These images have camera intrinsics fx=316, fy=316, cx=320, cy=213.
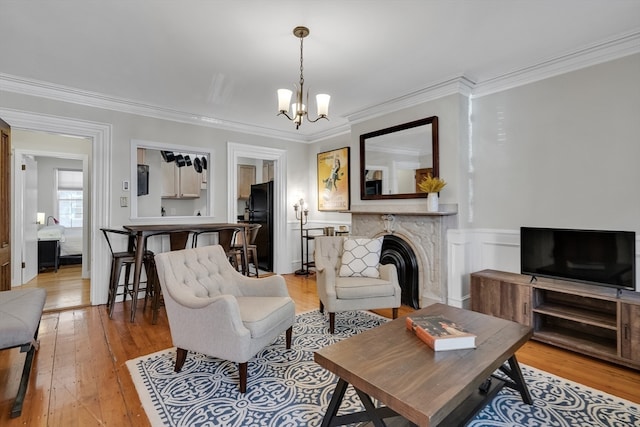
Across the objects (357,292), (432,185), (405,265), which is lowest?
(357,292)

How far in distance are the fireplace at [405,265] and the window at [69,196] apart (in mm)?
7075

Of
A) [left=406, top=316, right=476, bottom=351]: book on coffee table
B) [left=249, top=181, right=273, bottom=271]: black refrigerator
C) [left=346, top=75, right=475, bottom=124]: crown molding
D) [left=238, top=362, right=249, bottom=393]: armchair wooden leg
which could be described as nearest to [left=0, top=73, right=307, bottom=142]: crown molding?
[left=249, top=181, right=273, bottom=271]: black refrigerator

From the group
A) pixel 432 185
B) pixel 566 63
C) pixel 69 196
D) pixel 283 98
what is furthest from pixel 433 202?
pixel 69 196

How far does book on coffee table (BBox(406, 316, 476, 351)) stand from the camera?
5.29 feet

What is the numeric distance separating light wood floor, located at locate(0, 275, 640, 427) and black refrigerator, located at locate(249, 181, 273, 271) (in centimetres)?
254

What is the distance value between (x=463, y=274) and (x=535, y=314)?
0.79 meters

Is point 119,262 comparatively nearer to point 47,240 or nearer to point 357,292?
A: point 357,292

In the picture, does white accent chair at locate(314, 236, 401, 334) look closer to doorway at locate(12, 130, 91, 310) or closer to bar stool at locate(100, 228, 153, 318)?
bar stool at locate(100, 228, 153, 318)

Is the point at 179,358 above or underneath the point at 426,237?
underneath

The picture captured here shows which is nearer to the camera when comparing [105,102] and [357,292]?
[357,292]

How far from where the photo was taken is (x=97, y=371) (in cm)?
227

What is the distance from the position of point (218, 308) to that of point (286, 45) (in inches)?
85.2

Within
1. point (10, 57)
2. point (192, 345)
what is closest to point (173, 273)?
point (192, 345)

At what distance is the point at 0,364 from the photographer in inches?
92.8
